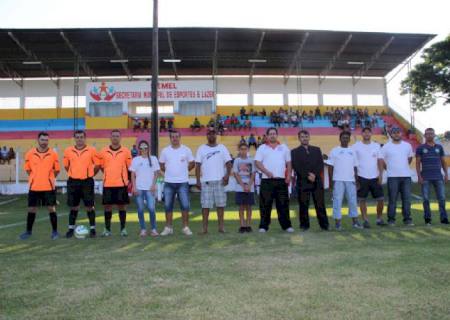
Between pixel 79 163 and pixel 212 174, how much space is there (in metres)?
2.09

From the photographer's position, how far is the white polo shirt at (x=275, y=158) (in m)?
6.89

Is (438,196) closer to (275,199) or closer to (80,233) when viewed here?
(275,199)

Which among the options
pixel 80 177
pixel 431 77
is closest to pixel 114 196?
pixel 80 177

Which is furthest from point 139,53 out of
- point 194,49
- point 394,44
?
point 394,44

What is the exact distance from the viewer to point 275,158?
6.90 meters

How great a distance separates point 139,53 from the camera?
94.1 feet

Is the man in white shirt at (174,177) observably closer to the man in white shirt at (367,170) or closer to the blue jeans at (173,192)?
the blue jeans at (173,192)

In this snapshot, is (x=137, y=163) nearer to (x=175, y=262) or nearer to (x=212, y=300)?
(x=175, y=262)

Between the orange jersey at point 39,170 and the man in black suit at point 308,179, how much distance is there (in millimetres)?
3947

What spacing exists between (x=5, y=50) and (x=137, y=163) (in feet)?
84.8

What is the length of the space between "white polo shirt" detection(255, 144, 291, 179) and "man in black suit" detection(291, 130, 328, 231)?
0.24 meters

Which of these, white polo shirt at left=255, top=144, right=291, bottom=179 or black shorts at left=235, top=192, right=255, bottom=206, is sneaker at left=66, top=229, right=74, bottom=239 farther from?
white polo shirt at left=255, top=144, right=291, bottom=179

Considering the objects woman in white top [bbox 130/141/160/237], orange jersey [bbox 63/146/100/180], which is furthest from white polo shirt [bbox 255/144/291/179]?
orange jersey [bbox 63/146/100/180]

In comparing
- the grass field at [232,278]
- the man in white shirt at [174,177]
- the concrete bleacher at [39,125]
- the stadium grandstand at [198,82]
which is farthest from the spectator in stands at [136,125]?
the grass field at [232,278]
